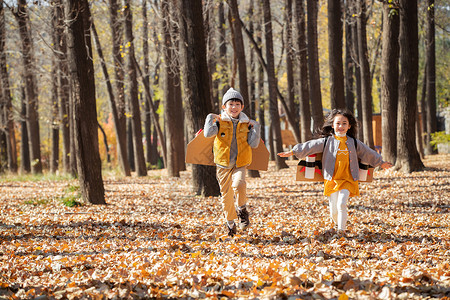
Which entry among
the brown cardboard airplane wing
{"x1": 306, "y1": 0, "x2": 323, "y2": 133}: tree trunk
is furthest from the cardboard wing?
{"x1": 306, "y1": 0, "x2": 323, "y2": 133}: tree trunk

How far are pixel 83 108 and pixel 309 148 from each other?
5712 mm

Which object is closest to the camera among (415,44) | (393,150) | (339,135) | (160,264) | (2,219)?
(160,264)

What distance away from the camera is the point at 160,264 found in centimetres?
538

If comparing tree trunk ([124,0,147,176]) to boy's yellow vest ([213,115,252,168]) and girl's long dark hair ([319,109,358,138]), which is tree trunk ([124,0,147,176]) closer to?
boy's yellow vest ([213,115,252,168])

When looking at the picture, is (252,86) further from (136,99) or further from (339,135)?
(339,135)

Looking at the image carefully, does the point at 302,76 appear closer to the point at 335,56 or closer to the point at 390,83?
the point at 335,56

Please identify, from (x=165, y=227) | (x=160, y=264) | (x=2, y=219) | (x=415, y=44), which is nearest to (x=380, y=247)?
(x=160, y=264)

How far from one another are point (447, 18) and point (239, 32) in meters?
13.0

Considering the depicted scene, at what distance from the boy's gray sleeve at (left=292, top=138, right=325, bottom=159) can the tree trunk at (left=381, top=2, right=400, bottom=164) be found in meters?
8.72

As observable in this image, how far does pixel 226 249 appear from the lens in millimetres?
6293

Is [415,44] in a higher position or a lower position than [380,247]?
higher

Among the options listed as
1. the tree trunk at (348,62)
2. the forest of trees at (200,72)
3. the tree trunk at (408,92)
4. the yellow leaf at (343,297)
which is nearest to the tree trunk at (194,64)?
the forest of trees at (200,72)

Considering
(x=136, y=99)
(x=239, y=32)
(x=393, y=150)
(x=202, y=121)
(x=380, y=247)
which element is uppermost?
(x=239, y=32)

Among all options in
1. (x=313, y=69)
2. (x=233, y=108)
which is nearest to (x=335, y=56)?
(x=313, y=69)
